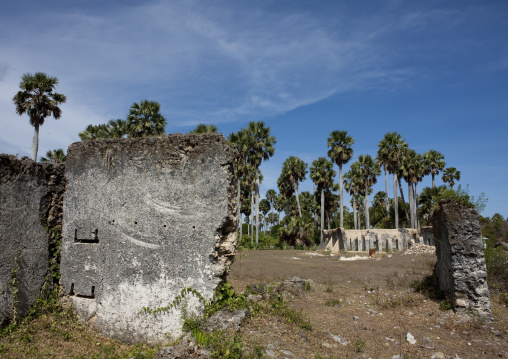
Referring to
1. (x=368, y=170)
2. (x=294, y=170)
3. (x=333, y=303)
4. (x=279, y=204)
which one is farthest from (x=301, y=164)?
(x=333, y=303)

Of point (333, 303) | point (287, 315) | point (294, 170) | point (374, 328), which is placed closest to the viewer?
point (287, 315)

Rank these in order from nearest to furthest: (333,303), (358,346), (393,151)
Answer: (358,346) → (333,303) → (393,151)

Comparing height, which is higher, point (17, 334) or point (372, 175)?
point (372, 175)

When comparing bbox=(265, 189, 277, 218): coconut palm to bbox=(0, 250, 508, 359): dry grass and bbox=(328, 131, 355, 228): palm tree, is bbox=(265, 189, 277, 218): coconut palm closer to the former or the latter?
bbox=(328, 131, 355, 228): palm tree

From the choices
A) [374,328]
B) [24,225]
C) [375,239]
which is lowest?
[374,328]

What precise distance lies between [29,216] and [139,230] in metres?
2.43

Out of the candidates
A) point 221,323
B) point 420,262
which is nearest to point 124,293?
point 221,323

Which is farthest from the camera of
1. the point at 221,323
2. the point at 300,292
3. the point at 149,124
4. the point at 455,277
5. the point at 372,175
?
the point at 372,175

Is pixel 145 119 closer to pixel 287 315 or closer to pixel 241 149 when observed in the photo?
pixel 241 149

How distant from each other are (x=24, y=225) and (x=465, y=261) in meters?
10.5

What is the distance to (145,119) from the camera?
2438 cm

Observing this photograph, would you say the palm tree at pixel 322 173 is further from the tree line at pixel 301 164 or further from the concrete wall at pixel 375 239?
the concrete wall at pixel 375 239

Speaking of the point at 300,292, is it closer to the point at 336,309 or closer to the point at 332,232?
the point at 336,309

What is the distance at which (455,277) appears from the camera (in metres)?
9.05
